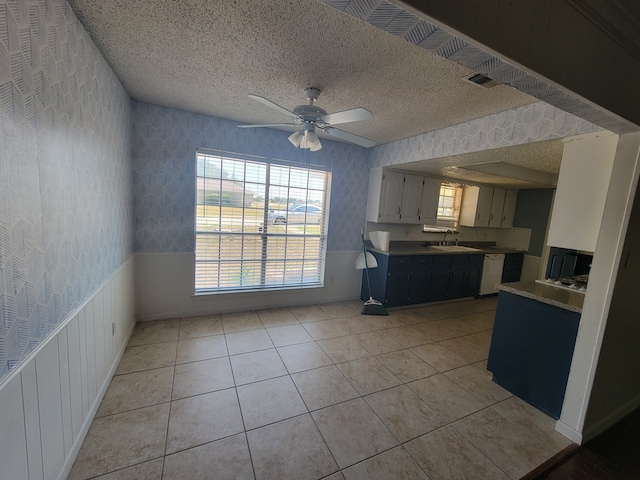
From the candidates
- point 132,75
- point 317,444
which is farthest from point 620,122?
point 132,75

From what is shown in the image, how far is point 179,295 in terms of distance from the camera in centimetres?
A: 329

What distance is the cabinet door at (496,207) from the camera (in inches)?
201

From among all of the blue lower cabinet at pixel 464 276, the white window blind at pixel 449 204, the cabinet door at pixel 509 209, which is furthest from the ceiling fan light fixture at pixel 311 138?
the cabinet door at pixel 509 209

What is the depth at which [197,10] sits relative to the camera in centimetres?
139

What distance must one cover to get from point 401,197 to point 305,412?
10.8 ft

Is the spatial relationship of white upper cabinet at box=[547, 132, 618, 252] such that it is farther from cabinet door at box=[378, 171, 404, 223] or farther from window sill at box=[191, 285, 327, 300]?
window sill at box=[191, 285, 327, 300]

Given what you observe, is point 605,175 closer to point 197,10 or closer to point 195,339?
point 197,10

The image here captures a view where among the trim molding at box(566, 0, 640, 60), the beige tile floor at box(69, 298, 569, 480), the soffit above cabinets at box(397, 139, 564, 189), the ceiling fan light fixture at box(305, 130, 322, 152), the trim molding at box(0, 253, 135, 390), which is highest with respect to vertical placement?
the trim molding at box(566, 0, 640, 60)

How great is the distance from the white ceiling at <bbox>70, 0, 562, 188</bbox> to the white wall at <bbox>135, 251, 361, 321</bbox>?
181 centimetres

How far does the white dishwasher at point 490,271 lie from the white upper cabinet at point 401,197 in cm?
136

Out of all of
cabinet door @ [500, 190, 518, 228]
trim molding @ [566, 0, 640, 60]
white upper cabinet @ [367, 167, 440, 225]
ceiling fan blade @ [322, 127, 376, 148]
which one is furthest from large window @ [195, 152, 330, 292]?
cabinet door @ [500, 190, 518, 228]

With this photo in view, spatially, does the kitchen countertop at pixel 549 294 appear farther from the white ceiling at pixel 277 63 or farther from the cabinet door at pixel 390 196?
the cabinet door at pixel 390 196

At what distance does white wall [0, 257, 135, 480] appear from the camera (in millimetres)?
963

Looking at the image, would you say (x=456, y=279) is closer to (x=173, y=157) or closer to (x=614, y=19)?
(x=614, y=19)
